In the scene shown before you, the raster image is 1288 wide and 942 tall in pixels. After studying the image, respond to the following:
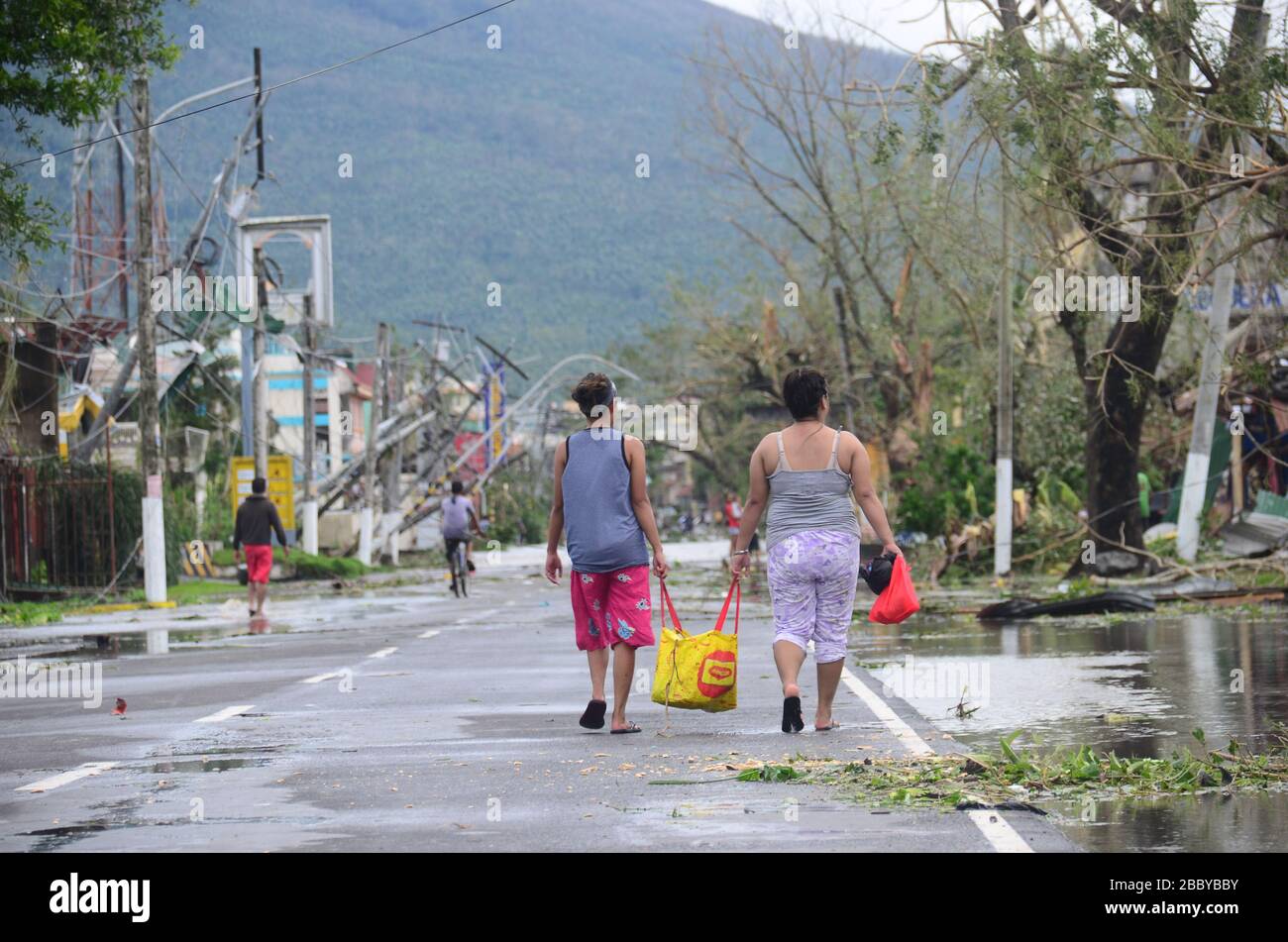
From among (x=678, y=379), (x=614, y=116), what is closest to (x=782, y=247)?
(x=678, y=379)

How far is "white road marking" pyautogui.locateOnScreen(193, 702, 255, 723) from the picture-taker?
39.2 feet

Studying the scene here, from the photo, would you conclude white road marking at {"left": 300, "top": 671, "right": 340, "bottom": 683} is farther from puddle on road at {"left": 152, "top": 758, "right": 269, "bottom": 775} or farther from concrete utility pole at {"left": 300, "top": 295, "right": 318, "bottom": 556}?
concrete utility pole at {"left": 300, "top": 295, "right": 318, "bottom": 556}

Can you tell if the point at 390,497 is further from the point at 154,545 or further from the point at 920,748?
the point at 920,748

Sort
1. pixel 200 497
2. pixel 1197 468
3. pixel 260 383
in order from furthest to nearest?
1. pixel 200 497
2. pixel 260 383
3. pixel 1197 468

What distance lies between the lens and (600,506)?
10867 millimetres

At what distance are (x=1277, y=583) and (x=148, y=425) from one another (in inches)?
691

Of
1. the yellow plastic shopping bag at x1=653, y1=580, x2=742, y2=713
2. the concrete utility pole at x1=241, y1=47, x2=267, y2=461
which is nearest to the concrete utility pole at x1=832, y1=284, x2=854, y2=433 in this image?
the concrete utility pole at x1=241, y1=47, x2=267, y2=461

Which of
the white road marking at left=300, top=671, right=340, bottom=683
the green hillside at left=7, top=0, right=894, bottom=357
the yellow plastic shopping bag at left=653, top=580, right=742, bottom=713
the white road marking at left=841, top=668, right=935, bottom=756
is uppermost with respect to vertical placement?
the green hillside at left=7, top=0, right=894, bottom=357

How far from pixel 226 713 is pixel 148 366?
1819 centimetres

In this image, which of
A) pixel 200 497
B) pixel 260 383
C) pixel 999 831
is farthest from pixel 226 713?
pixel 200 497

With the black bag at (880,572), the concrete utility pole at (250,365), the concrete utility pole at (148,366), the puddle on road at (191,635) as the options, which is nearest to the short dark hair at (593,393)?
the black bag at (880,572)

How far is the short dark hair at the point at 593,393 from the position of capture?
11.0 m

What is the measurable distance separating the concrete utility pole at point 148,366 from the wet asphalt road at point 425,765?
12.4 m

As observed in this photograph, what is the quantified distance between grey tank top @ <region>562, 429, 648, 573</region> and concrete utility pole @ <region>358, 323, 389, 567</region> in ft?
119
